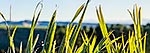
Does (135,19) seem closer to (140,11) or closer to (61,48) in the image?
(140,11)

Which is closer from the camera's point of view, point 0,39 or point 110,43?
point 110,43

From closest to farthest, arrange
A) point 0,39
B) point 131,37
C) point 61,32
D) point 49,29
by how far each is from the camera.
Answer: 1. point 49,29
2. point 131,37
3. point 61,32
4. point 0,39

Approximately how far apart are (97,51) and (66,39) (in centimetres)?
12

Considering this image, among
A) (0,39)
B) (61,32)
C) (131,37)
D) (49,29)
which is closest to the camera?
(49,29)

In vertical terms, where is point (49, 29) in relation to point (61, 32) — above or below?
above

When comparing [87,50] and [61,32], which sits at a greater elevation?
[87,50]

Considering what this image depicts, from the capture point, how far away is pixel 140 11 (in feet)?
2.82

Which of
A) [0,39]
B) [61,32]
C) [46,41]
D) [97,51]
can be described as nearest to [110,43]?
[97,51]

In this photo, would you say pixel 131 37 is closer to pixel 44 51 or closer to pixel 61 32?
pixel 44 51

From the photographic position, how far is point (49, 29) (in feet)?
2.71

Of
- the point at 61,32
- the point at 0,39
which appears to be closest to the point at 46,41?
the point at 61,32

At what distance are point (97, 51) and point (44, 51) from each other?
5.3 inches

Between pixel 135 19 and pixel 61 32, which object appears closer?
pixel 135 19

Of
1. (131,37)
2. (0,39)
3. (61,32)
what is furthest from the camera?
(0,39)
